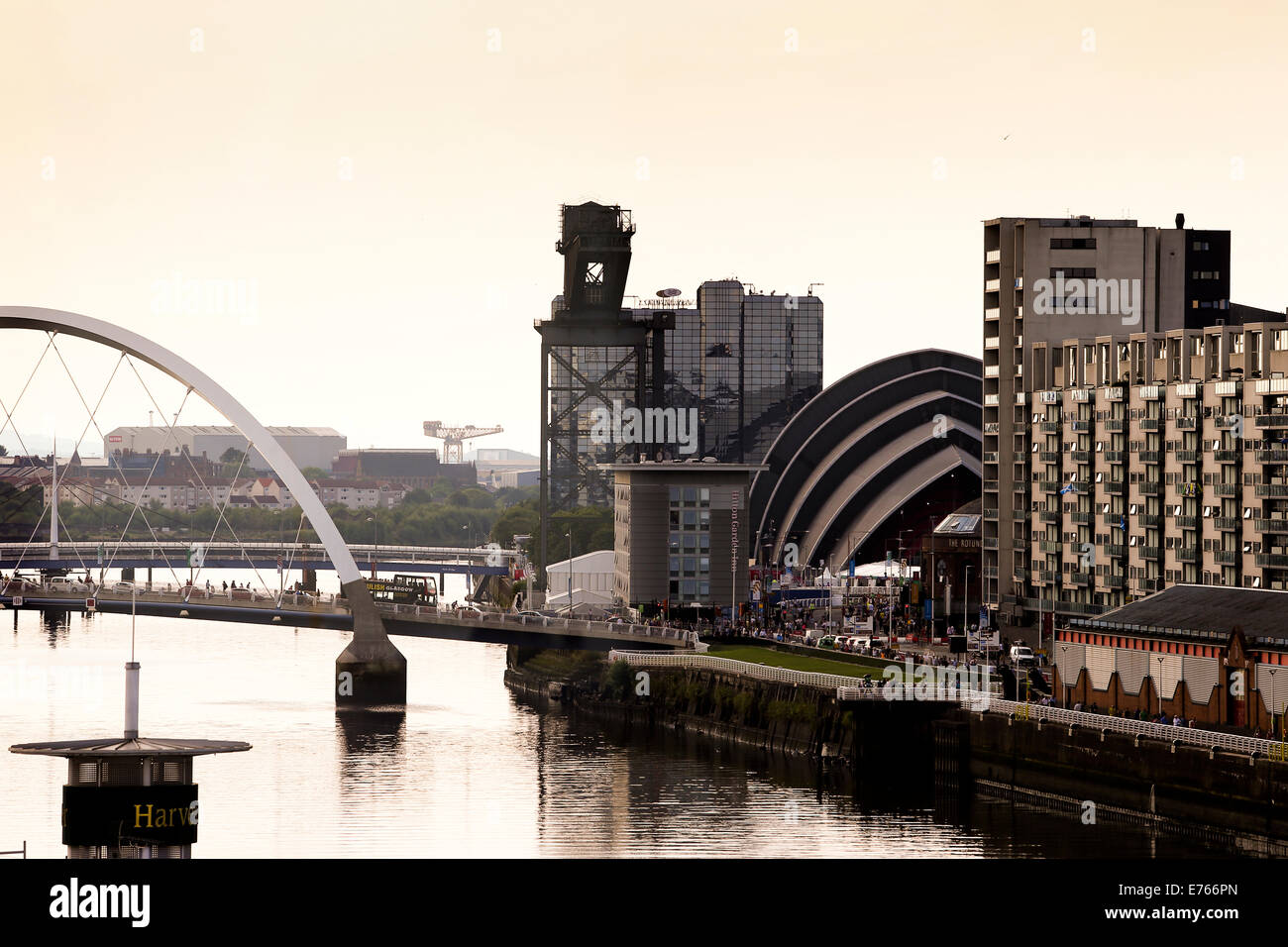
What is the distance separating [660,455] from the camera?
404ft

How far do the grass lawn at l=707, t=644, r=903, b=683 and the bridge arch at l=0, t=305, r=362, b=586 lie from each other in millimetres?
17699

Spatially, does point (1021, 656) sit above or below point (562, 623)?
below

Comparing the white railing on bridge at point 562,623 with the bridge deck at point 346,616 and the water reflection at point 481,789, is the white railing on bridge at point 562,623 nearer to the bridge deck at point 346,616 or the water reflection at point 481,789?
the bridge deck at point 346,616

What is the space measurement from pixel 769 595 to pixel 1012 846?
69263 millimetres

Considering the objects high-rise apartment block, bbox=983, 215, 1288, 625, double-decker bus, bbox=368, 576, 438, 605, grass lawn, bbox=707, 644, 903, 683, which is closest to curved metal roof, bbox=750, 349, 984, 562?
high-rise apartment block, bbox=983, 215, 1288, 625

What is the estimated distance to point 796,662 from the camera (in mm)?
83625

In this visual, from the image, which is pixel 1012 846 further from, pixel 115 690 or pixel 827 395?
pixel 827 395

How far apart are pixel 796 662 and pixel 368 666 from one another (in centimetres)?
2001

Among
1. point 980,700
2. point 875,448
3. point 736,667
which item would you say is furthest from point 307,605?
point 875,448

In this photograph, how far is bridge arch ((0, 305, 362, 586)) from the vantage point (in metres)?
98.1

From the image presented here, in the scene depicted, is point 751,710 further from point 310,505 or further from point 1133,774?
point 310,505

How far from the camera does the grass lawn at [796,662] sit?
78.5 m

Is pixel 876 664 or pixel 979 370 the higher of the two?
pixel 979 370
